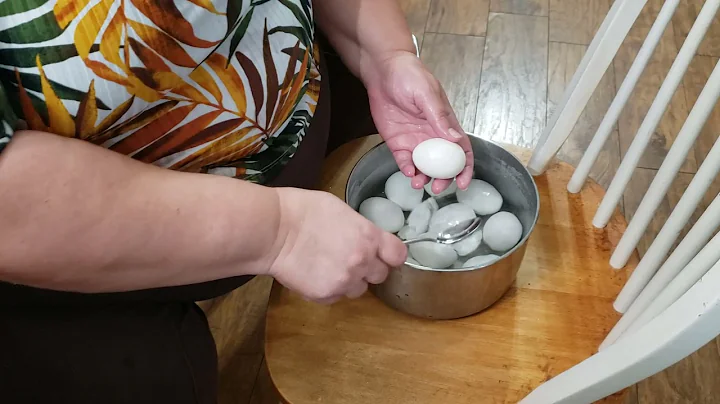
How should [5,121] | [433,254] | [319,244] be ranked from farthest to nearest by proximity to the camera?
[433,254] < [319,244] < [5,121]

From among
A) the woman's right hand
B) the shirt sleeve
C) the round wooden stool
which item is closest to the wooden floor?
the round wooden stool

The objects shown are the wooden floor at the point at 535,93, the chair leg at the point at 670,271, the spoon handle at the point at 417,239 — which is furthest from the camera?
the wooden floor at the point at 535,93

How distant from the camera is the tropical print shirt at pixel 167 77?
0.39 meters

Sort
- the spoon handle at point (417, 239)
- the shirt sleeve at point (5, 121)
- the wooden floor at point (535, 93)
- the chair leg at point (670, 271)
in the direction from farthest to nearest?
the wooden floor at point (535, 93) → the spoon handle at point (417, 239) → the chair leg at point (670, 271) → the shirt sleeve at point (5, 121)

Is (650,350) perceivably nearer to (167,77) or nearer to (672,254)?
(672,254)

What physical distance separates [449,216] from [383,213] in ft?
0.21

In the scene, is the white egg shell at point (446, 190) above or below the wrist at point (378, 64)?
below


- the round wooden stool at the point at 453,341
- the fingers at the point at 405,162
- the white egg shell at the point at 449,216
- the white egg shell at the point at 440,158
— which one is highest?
the white egg shell at the point at 440,158

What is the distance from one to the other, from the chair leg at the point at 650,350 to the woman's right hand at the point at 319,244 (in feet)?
0.56

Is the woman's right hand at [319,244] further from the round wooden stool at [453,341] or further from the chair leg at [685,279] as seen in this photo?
the chair leg at [685,279]

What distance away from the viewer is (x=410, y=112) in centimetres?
65

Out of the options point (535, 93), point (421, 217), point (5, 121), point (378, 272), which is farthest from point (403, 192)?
point (535, 93)

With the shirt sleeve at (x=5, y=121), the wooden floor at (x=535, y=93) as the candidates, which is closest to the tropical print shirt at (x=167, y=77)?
the shirt sleeve at (x=5, y=121)

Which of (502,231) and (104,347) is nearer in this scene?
(104,347)
